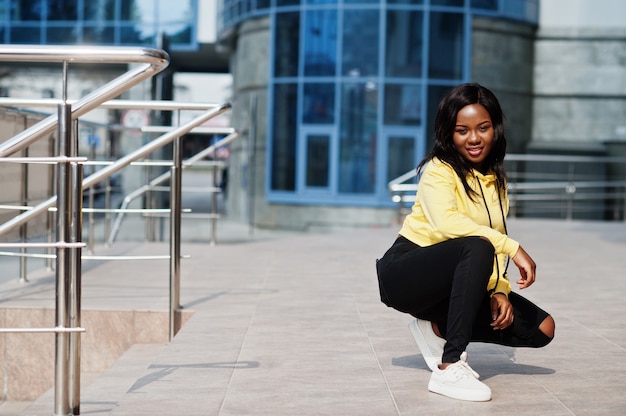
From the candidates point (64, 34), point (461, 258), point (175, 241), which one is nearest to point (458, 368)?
point (461, 258)

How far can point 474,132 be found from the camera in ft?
13.8

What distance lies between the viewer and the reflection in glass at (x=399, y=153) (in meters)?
22.0

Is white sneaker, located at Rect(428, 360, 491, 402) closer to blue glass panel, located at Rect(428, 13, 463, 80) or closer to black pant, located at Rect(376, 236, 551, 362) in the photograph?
black pant, located at Rect(376, 236, 551, 362)

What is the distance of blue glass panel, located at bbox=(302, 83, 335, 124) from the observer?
22422 mm

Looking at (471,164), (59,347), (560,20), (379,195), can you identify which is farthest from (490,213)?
(560,20)

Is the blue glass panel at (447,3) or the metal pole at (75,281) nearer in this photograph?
the metal pole at (75,281)

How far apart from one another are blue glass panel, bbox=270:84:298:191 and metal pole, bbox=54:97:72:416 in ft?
63.2

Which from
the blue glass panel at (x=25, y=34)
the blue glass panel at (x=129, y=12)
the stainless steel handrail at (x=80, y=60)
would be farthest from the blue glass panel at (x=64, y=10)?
the stainless steel handrail at (x=80, y=60)

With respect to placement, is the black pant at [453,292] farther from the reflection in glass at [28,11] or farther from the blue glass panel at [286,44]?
the reflection in glass at [28,11]

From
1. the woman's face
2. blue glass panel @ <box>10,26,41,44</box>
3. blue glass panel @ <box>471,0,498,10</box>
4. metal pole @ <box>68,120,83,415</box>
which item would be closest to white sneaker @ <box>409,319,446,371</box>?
the woman's face

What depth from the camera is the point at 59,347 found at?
367cm

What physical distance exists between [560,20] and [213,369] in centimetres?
2119

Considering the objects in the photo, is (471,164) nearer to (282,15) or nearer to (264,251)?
(264,251)

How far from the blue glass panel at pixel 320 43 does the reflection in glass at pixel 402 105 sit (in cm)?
134
